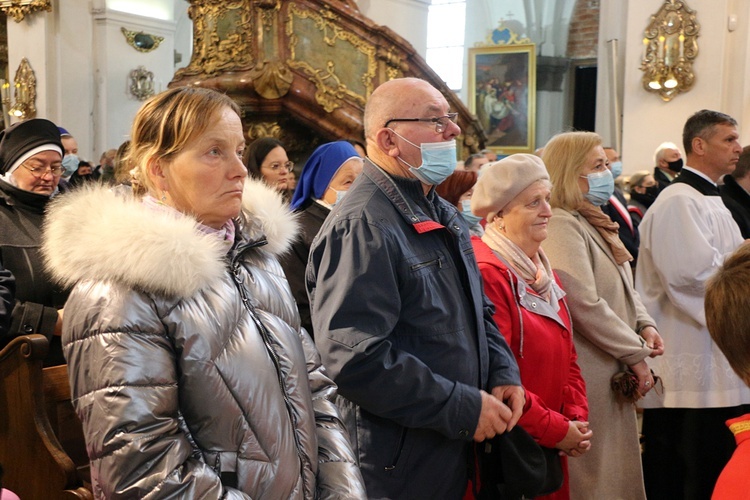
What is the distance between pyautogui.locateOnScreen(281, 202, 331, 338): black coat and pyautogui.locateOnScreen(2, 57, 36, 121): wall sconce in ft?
37.4

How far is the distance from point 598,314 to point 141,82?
40.1 feet

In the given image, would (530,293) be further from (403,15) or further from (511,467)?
(403,15)

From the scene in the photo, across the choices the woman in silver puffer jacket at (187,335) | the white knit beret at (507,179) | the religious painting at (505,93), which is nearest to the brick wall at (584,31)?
the religious painting at (505,93)

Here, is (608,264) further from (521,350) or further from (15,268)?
(15,268)

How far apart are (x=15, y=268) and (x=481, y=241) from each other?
1.98 m

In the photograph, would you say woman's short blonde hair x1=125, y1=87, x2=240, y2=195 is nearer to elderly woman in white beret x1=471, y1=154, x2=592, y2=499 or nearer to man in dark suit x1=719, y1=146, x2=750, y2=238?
elderly woman in white beret x1=471, y1=154, x2=592, y2=499

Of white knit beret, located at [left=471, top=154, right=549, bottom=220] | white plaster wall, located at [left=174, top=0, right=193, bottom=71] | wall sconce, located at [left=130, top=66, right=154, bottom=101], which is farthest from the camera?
white plaster wall, located at [left=174, top=0, right=193, bottom=71]

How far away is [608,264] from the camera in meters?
3.85

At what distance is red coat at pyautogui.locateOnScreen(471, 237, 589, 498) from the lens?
10.1 ft

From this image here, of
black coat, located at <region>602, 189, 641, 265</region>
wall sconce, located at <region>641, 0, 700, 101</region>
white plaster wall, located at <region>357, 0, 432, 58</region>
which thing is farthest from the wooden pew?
white plaster wall, located at <region>357, 0, 432, 58</region>

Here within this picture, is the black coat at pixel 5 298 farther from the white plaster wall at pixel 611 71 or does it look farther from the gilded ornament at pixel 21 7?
the gilded ornament at pixel 21 7

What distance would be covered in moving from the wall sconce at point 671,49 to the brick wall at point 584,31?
21.7 feet

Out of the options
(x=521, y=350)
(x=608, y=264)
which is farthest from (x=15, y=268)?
(x=608, y=264)

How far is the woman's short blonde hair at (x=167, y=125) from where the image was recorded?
2.04 metres
